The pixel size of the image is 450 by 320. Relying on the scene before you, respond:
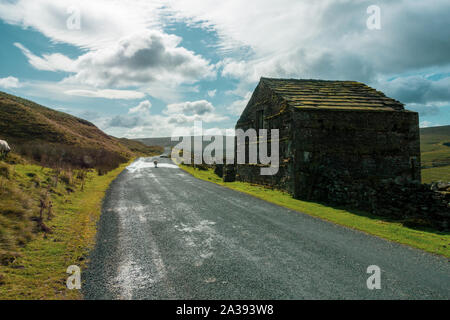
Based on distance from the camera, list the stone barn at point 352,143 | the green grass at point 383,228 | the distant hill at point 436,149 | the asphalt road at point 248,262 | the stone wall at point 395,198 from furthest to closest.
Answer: the distant hill at point 436,149 < the stone barn at point 352,143 < the stone wall at point 395,198 < the green grass at point 383,228 < the asphalt road at point 248,262

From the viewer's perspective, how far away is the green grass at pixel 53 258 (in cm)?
429

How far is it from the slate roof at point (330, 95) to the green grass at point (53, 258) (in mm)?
12907

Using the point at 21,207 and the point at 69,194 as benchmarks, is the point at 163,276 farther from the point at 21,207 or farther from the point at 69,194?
the point at 69,194

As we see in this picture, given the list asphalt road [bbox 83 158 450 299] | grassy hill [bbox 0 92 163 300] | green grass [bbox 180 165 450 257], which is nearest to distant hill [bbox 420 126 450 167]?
green grass [bbox 180 165 450 257]

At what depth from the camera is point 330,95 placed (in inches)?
681

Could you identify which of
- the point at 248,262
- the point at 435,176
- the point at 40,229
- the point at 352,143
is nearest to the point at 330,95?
the point at 352,143

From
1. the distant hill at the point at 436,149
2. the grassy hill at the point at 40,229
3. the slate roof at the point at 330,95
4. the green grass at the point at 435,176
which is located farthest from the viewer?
the distant hill at the point at 436,149

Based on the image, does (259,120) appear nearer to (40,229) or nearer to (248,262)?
(248,262)

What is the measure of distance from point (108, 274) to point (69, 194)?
394 inches

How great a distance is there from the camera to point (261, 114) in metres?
20.4

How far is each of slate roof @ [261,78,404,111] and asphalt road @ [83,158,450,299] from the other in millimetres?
9260

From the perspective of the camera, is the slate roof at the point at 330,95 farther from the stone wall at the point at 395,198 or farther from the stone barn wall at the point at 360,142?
the stone wall at the point at 395,198

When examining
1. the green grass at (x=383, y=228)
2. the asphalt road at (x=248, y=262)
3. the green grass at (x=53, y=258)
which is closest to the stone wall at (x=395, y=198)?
the green grass at (x=383, y=228)
